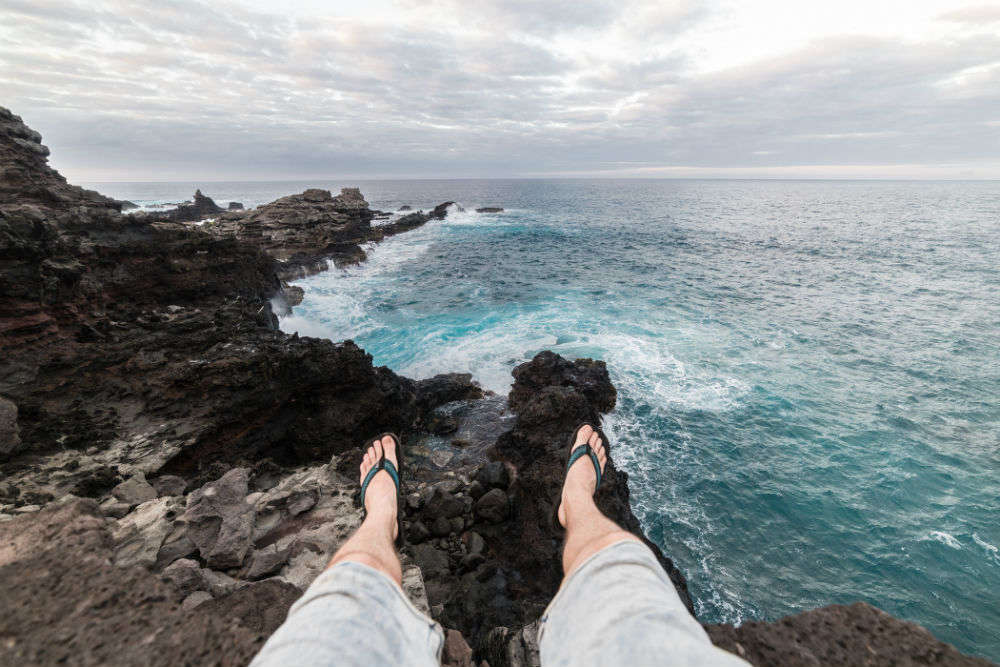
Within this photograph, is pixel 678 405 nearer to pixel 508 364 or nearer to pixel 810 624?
pixel 508 364

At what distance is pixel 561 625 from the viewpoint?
5.96ft

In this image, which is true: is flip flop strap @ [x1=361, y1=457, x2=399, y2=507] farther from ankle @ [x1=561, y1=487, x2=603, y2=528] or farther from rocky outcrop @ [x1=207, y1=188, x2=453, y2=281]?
rocky outcrop @ [x1=207, y1=188, x2=453, y2=281]

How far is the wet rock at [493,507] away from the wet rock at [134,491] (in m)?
4.96

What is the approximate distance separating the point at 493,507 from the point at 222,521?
451cm

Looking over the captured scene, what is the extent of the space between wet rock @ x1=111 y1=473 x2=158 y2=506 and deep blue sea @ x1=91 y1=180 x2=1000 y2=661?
8808 millimetres

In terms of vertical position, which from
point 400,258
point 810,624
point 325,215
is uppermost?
point 810,624

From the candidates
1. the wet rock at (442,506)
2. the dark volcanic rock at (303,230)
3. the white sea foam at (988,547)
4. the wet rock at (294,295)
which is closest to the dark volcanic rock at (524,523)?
the wet rock at (442,506)

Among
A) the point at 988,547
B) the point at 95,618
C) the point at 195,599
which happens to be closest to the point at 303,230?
the point at 195,599

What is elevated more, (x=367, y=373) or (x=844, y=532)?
(x=367, y=373)

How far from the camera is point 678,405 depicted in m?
12.2

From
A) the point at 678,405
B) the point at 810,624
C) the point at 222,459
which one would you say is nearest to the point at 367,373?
the point at 222,459

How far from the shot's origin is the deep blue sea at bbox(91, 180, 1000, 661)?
24.4ft

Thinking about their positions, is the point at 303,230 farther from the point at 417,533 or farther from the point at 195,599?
the point at 195,599

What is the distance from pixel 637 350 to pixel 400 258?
25.6 metres
